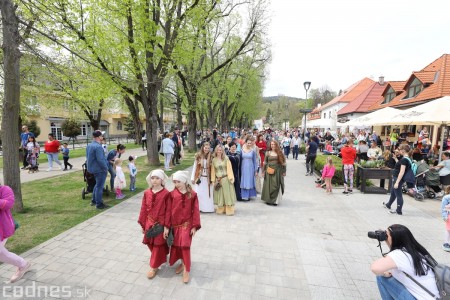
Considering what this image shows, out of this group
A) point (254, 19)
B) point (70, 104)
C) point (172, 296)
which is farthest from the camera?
point (70, 104)

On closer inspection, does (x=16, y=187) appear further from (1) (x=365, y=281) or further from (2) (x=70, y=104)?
(2) (x=70, y=104)

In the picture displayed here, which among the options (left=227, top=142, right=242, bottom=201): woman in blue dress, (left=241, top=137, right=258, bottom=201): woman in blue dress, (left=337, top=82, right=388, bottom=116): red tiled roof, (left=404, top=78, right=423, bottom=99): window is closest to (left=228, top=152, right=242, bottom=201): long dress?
(left=227, top=142, right=242, bottom=201): woman in blue dress

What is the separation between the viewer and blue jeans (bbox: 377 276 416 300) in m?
2.36

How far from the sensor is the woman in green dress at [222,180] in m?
6.21

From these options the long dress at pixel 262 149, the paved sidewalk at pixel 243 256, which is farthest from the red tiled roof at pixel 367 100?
the paved sidewalk at pixel 243 256

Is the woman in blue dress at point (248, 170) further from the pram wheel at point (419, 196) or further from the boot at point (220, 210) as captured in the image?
the pram wheel at point (419, 196)

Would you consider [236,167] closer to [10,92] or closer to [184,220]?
[184,220]

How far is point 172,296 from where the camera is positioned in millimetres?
3176

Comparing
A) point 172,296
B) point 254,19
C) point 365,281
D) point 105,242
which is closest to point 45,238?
point 105,242

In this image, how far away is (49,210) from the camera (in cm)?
625

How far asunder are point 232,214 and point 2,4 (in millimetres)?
6970

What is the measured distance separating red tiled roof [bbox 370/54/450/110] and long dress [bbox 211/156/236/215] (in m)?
17.6

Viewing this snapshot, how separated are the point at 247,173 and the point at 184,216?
4.06m

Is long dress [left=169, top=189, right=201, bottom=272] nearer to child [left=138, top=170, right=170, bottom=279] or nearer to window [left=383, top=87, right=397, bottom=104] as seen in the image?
child [left=138, top=170, right=170, bottom=279]
